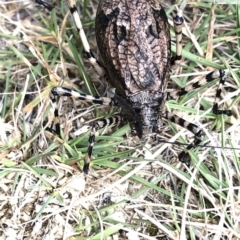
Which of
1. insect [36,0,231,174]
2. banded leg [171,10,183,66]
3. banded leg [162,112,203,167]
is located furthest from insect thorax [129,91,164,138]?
banded leg [171,10,183,66]

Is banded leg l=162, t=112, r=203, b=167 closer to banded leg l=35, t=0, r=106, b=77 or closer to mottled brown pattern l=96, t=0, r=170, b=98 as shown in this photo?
mottled brown pattern l=96, t=0, r=170, b=98

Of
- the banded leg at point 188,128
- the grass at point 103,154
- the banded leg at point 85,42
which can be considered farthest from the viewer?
the banded leg at point 85,42

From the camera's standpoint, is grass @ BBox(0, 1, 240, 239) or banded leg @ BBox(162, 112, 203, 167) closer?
grass @ BBox(0, 1, 240, 239)

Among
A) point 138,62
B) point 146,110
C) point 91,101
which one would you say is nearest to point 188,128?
point 146,110

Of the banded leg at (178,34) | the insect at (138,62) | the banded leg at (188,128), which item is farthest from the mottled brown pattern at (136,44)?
the banded leg at (188,128)

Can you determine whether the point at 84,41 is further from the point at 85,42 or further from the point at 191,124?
the point at 191,124

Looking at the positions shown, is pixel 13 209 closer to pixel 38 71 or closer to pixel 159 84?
pixel 38 71

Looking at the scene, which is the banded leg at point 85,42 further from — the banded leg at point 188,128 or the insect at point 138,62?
the banded leg at point 188,128
